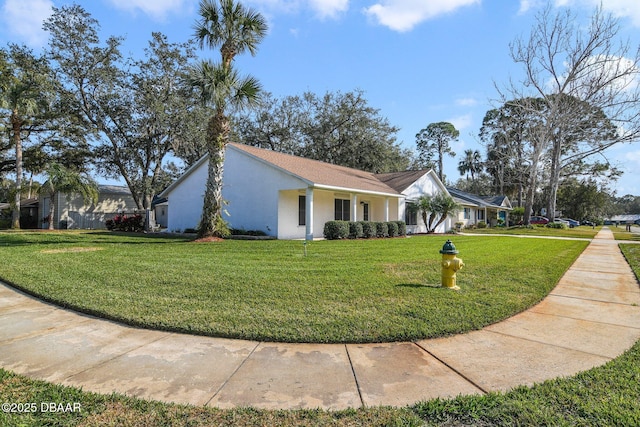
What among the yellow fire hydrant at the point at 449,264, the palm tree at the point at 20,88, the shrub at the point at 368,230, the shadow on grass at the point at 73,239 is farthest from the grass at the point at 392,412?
the palm tree at the point at 20,88

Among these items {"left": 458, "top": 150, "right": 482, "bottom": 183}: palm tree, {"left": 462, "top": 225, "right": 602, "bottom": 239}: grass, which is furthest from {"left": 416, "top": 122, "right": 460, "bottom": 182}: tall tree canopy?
{"left": 462, "top": 225, "right": 602, "bottom": 239}: grass

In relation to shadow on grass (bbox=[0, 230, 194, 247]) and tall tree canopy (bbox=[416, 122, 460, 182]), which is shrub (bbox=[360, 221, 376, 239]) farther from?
tall tree canopy (bbox=[416, 122, 460, 182])

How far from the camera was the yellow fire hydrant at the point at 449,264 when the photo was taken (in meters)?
5.69

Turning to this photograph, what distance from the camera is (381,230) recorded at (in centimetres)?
1841

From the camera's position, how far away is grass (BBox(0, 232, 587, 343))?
398cm

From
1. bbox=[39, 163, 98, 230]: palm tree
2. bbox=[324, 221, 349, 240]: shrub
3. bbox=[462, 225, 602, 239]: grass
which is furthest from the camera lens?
bbox=[462, 225, 602, 239]: grass

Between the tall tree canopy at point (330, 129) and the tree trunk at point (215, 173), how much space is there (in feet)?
65.6

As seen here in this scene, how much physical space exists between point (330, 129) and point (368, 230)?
18.3 meters

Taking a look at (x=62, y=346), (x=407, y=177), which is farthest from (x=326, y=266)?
(x=407, y=177)

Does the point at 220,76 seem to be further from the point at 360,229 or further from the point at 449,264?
the point at 449,264

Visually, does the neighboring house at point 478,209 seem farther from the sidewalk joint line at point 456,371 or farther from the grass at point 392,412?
the grass at point 392,412

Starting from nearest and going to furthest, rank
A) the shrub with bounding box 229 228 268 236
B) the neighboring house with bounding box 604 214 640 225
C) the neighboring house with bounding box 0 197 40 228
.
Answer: the shrub with bounding box 229 228 268 236
the neighboring house with bounding box 0 197 40 228
the neighboring house with bounding box 604 214 640 225

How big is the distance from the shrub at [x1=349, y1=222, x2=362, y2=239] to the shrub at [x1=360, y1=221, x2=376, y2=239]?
1.44 ft

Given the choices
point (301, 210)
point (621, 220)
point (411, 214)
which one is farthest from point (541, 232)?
point (621, 220)
